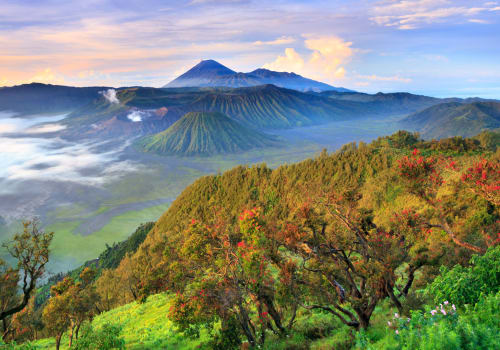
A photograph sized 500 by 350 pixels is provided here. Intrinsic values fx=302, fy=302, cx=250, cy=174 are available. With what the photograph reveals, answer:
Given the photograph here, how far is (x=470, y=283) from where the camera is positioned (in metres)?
10.9

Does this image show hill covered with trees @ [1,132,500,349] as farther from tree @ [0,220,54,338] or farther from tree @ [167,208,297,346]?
→ tree @ [0,220,54,338]

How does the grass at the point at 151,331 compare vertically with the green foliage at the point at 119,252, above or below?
above

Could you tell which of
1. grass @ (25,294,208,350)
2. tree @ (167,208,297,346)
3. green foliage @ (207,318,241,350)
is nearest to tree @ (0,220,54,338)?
grass @ (25,294,208,350)

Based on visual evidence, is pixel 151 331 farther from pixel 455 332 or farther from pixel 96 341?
pixel 455 332

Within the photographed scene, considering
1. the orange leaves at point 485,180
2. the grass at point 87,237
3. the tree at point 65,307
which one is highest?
the orange leaves at point 485,180

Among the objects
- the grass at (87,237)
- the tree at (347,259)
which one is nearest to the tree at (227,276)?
the tree at (347,259)

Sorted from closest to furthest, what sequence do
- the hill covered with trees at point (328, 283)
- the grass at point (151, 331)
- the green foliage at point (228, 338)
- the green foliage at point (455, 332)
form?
the green foliage at point (455, 332)
the hill covered with trees at point (328, 283)
the green foliage at point (228, 338)
the grass at point (151, 331)

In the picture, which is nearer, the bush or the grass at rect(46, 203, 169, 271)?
the bush

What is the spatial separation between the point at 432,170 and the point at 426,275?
7.98m

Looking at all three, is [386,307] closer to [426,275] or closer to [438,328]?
[426,275]

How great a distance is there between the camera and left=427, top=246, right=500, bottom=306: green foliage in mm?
10664

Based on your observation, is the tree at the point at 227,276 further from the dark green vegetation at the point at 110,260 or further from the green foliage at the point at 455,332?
the dark green vegetation at the point at 110,260

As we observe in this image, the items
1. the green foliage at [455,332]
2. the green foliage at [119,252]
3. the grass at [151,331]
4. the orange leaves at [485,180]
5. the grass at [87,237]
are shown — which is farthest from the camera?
the grass at [87,237]

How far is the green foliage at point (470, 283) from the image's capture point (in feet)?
35.0
